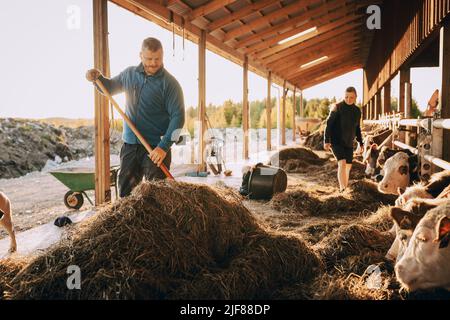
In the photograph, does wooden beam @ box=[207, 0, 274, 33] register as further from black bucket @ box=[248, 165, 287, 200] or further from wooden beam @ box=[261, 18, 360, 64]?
wooden beam @ box=[261, 18, 360, 64]

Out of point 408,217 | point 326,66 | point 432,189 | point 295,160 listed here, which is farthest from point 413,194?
point 326,66

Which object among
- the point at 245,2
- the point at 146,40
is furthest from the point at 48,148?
the point at 146,40

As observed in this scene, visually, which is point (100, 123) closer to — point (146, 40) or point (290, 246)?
point (146, 40)

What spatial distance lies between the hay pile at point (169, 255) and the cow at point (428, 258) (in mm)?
676

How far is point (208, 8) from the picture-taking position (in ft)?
26.7

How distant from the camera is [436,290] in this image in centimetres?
237

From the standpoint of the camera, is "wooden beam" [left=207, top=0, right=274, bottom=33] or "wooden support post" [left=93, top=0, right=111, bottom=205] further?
"wooden beam" [left=207, top=0, right=274, bottom=33]

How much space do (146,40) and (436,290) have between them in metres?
2.80

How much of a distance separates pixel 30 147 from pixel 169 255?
34.6 ft

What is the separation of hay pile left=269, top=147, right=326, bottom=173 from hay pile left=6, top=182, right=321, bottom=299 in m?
7.25

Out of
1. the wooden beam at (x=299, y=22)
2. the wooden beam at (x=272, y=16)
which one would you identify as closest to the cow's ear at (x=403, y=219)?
the wooden beam at (x=272, y=16)

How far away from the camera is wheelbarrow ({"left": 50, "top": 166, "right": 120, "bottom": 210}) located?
547 centimetres

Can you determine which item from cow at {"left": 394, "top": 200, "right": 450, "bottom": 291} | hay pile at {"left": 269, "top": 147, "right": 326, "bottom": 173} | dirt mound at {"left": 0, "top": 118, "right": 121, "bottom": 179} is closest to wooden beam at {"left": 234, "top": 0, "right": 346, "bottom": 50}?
hay pile at {"left": 269, "top": 147, "right": 326, "bottom": 173}

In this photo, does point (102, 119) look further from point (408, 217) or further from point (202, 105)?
point (202, 105)
